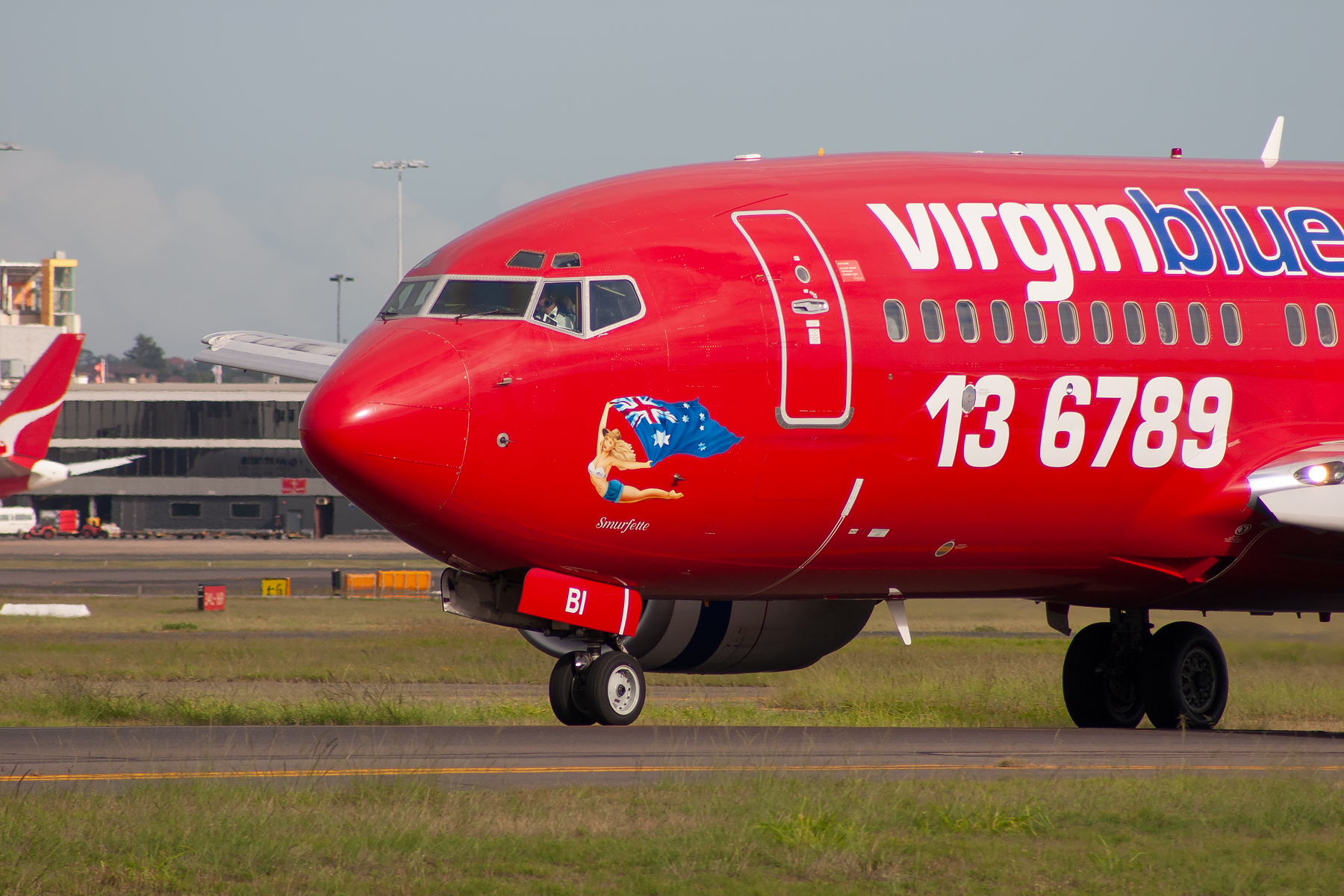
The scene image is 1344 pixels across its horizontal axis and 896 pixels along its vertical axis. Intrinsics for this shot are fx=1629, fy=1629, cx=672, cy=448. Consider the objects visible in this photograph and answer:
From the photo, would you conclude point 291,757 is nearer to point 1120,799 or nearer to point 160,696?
point 1120,799

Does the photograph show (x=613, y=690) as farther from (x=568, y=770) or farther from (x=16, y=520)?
(x=16, y=520)

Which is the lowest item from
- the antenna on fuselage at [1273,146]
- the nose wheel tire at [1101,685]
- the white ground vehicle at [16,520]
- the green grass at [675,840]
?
the white ground vehicle at [16,520]

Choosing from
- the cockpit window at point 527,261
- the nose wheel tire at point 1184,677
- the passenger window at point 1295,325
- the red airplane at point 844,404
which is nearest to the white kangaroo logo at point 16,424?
the red airplane at point 844,404

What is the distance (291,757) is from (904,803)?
5.49 meters

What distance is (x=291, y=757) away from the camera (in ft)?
46.4

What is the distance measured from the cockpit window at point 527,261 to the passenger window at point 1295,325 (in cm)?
886

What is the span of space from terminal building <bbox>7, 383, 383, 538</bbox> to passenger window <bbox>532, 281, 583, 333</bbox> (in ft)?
395

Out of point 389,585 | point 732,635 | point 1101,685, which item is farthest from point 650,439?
point 389,585

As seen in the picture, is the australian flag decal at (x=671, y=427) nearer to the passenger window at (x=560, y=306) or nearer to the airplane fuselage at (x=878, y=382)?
the airplane fuselage at (x=878, y=382)

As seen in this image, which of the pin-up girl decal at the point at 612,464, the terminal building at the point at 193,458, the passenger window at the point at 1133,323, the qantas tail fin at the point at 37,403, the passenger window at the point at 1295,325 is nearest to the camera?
the pin-up girl decal at the point at 612,464

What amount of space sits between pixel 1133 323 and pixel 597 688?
7295 mm

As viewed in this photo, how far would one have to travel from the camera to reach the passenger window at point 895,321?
1716cm

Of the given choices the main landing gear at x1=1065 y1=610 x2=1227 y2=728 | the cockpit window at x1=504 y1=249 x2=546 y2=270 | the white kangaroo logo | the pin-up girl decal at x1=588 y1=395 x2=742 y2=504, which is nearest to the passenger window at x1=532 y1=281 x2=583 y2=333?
the cockpit window at x1=504 y1=249 x2=546 y2=270

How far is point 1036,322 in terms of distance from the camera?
17844 millimetres
